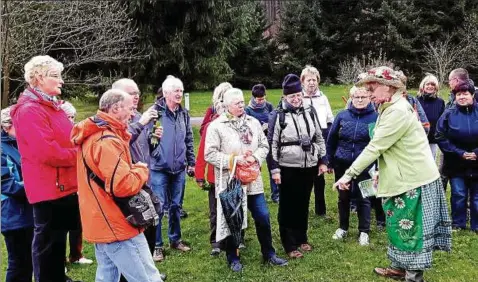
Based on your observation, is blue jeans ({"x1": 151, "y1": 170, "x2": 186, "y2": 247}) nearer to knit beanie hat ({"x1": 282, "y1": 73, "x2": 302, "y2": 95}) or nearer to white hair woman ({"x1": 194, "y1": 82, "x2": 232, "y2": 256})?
white hair woman ({"x1": 194, "y1": 82, "x2": 232, "y2": 256})

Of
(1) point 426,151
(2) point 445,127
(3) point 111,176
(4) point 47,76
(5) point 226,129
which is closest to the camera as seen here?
(3) point 111,176

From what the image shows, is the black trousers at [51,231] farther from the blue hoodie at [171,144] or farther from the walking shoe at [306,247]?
the walking shoe at [306,247]

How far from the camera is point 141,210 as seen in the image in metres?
3.72

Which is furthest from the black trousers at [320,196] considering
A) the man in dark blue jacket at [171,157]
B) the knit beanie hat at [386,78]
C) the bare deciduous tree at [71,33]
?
the bare deciduous tree at [71,33]

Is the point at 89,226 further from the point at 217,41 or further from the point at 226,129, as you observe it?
the point at 217,41

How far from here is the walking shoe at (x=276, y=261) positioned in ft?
18.2

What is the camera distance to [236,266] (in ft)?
18.0

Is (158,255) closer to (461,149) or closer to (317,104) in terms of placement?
(317,104)

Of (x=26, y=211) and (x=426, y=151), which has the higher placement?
(x=426, y=151)

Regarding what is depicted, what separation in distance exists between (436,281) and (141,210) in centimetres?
306

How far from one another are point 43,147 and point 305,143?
2.80 metres

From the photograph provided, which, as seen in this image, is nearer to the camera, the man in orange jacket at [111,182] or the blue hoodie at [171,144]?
the man in orange jacket at [111,182]

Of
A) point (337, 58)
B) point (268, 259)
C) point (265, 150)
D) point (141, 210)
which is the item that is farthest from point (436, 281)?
point (337, 58)

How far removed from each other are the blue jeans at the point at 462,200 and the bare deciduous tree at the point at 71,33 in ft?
33.3
